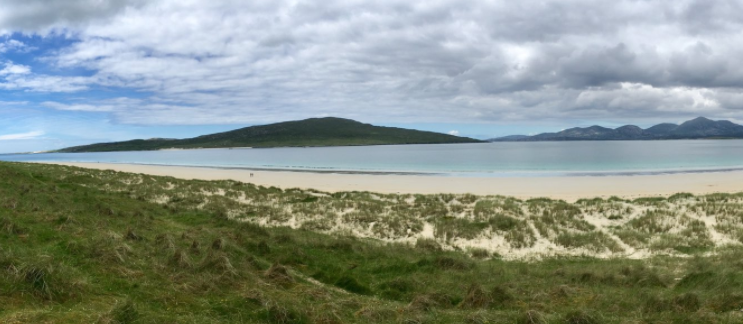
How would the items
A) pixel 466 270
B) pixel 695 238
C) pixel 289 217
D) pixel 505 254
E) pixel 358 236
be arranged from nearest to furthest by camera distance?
1. pixel 466 270
2. pixel 505 254
3. pixel 695 238
4. pixel 358 236
5. pixel 289 217

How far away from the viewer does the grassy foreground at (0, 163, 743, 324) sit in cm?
686

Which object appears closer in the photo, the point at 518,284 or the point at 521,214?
the point at 518,284

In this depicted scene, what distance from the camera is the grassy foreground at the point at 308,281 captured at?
6863 millimetres

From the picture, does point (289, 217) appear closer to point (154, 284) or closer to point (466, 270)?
point (466, 270)

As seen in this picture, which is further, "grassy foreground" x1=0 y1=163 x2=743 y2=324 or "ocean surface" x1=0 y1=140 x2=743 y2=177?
"ocean surface" x1=0 y1=140 x2=743 y2=177

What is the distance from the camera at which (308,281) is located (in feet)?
34.2

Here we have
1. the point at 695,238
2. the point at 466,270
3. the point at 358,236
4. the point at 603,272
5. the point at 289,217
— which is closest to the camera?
the point at 603,272

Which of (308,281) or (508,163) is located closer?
(308,281)

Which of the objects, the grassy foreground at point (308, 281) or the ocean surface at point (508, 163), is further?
the ocean surface at point (508, 163)

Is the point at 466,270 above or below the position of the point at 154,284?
below

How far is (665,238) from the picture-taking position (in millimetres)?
16234

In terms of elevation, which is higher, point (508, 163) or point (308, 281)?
point (508, 163)

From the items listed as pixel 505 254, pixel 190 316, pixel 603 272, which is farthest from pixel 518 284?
pixel 190 316

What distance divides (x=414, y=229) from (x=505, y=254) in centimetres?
461
